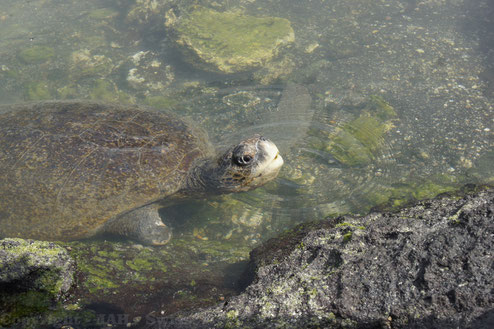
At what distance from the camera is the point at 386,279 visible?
54.7 inches

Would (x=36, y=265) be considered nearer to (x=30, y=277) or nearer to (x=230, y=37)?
(x=30, y=277)

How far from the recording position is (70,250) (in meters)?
2.15

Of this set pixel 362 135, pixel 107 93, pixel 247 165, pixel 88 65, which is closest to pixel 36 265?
pixel 247 165

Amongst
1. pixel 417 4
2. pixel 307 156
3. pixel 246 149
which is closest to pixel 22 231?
pixel 246 149

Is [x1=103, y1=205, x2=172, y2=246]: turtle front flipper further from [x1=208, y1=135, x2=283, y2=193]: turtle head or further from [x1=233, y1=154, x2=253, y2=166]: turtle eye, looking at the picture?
[x1=233, y1=154, x2=253, y2=166]: turtle eye

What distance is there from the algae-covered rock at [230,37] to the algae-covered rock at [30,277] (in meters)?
5.89

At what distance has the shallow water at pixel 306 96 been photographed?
3916 mm

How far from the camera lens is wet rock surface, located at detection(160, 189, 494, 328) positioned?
49.1 inches

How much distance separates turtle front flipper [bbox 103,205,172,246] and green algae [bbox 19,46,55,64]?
6.82 metres

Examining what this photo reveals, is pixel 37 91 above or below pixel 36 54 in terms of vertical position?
below

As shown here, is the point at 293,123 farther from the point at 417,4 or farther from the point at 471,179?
the point at 417,4

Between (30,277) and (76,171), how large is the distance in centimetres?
207

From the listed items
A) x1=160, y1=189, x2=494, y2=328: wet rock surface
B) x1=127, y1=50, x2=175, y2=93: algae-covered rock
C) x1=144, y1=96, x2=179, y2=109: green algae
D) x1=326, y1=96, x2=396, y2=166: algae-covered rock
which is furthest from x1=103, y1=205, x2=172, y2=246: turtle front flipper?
x1=127, y1=50, x2=175, y2=93: algae-covered rock

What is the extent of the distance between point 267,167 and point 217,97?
3483 mm
